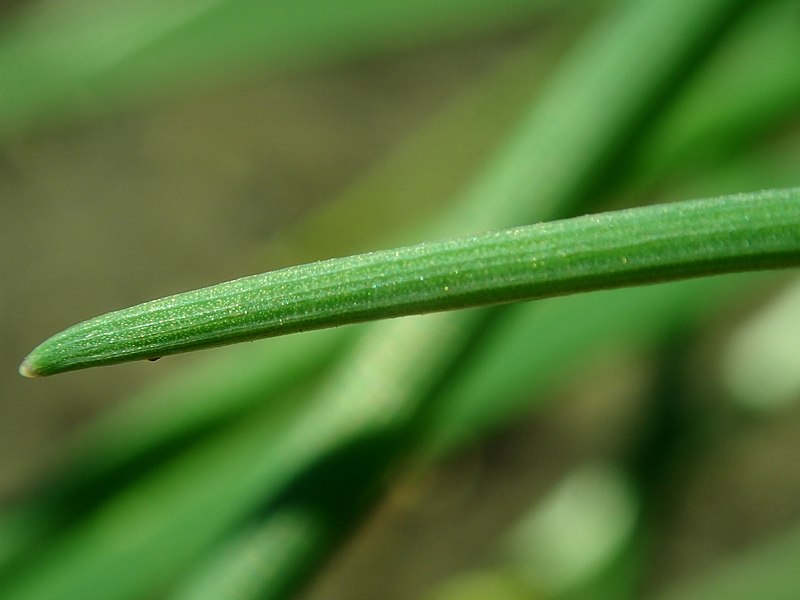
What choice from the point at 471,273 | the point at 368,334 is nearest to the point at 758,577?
the point at 368,334

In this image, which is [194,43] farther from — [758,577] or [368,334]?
[758,577]

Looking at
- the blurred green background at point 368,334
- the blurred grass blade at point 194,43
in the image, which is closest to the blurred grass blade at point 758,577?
the blurred green background at point 368,334

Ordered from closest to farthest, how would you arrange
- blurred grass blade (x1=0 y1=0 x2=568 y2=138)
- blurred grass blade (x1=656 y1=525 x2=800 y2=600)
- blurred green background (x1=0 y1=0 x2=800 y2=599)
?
blurred green background (x1=0 y1=0 x2=800 y2=599) → blurred grass blade (x1=656 y1=525 x2=800 y2=600) → blurred grass blade (x1=0 y1=0 x2=568 y2=138)

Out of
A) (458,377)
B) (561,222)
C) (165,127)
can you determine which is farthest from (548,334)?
(165,127)

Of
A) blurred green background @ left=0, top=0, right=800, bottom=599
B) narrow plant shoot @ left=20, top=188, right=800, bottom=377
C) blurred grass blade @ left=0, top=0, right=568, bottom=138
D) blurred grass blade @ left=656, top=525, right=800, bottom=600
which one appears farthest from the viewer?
blurred grass blade @ left=0, top=0, right=568, bottom=138

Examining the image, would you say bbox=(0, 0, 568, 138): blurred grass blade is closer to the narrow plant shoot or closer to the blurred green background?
the blurred green background

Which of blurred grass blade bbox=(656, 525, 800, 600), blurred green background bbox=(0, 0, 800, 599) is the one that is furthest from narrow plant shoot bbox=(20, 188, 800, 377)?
blurred grass blade bbox=(656, 525, 800, 600)
